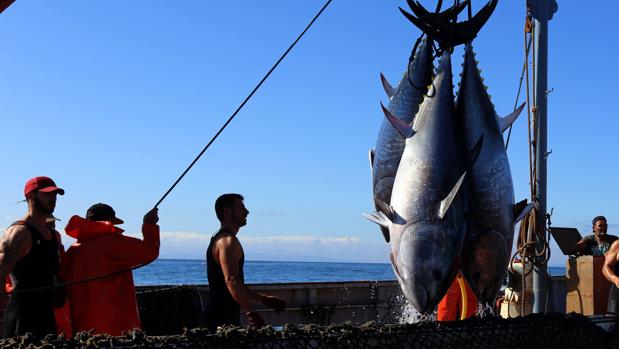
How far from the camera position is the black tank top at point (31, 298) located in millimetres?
3355

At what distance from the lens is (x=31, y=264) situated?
11.0 ft

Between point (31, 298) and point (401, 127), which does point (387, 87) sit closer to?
point (401, 127)

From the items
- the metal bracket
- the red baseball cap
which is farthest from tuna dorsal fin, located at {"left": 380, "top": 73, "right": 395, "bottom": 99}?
the red baseball cap

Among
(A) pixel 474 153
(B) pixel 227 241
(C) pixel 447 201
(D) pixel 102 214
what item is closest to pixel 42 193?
(D) pixel 102 214

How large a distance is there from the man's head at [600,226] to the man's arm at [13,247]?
15.8 ft

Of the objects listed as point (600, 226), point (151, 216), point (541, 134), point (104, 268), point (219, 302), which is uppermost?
point (541, 134)

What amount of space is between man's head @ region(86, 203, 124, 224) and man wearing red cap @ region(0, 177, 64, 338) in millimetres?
378

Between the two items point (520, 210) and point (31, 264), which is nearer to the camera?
point (31, 264)

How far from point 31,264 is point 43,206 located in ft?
0.93

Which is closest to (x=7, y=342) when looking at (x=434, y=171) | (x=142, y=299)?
(x=434, y=171)

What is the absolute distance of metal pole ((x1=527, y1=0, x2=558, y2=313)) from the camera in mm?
4562

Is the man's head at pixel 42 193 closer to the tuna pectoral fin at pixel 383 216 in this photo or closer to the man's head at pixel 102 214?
the man's head at pixel 102 214

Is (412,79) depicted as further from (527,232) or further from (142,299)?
(142,299)

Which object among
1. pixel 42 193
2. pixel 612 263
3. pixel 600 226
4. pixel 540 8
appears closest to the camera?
pixel 42 193
